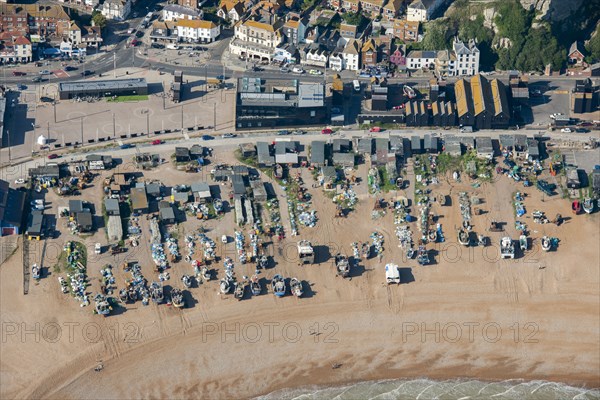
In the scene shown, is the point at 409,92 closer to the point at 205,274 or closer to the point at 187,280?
the point at 205,274

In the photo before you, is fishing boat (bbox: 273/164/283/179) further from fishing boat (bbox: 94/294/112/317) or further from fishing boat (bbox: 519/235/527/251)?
fishing boat (bbox: 94/294/112/317)

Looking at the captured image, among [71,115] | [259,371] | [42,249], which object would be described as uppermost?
[71,115]

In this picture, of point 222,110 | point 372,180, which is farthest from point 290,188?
point 222,110

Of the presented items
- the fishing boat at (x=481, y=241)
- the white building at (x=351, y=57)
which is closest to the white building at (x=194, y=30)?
the white building at (x=351, y=57)

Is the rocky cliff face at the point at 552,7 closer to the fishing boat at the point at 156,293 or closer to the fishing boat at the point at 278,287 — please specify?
the fishing boat at the point at 278,287

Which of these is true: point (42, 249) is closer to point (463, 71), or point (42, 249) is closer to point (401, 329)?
point (401, 329)

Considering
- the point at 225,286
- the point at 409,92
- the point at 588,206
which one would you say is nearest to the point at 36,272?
the point at 225,286

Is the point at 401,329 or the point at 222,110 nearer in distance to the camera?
the point at 401,329
